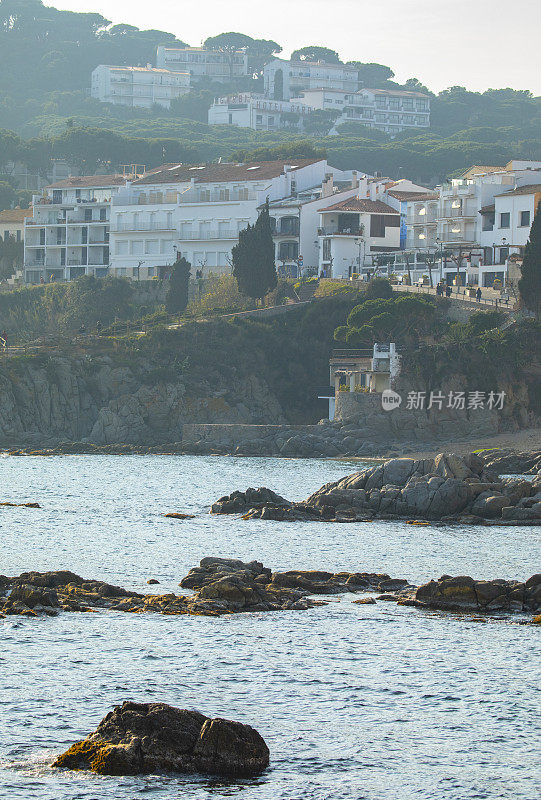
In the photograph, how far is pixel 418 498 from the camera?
1944 inches

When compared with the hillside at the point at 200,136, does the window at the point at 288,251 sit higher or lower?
lower

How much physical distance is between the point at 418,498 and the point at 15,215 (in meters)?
73.4

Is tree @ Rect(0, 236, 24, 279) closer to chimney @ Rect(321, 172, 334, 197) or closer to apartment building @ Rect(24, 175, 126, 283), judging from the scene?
apartment building @ Rect(24, 175, 126, 283)

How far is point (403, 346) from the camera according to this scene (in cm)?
7938

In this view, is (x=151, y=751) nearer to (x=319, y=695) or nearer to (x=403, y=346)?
(x=319, y=695)

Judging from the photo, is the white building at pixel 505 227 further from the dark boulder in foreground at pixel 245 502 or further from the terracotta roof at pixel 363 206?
the dark boulder in foreground at pixel 245 502

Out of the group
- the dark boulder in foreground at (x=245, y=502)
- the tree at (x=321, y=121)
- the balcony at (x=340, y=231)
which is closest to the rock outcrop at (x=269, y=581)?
the dark boulder in foreground at (x=245, y=502)

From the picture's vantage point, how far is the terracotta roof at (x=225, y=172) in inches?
4018

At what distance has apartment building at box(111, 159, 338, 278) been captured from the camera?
3952 inches

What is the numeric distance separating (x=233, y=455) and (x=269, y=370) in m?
9.98

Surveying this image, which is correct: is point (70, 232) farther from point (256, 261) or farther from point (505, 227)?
point (505, 227)

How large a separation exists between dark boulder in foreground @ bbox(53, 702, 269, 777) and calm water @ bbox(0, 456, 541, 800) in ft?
0.82

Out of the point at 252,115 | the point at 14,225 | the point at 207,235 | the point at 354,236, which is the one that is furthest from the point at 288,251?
the point at 252,115

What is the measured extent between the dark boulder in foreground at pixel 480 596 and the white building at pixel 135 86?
168 metres
